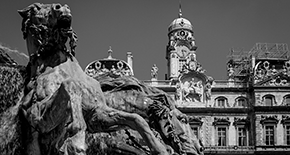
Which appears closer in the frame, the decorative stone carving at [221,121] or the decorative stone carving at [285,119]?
the decorative stone carving at [285,119]

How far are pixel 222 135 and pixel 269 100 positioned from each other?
4.12 metres

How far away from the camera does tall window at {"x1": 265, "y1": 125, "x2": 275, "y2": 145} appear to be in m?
41.8

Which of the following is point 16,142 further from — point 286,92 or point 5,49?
point 286,92

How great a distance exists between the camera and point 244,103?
1690 inches

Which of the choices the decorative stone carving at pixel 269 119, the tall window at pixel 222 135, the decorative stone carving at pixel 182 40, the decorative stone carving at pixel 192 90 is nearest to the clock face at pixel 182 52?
the decorative stone carving at pixel 182 40

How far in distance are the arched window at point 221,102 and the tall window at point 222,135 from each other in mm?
1637

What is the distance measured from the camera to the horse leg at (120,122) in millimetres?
5133

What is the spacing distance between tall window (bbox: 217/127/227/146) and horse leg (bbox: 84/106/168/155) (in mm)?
37816

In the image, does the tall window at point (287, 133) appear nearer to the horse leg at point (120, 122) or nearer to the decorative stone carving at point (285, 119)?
the decorative stone carving at point (285, 119)

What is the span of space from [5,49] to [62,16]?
4.32 ft

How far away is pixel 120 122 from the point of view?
17.0ft

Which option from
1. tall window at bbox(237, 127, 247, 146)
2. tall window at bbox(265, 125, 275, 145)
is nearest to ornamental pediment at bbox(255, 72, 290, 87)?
tall window at bbox(265, 125, 275, 145)

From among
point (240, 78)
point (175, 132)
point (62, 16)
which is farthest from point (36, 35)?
point (240, 78)

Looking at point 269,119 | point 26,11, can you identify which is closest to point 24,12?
point 26,11
